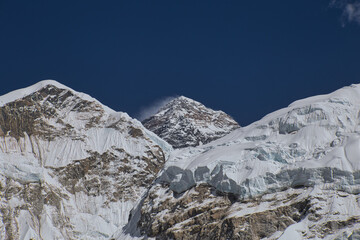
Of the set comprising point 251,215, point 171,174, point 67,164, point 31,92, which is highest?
point 31,92

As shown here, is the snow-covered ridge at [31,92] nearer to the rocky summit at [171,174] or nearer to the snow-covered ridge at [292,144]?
the rocky summit at [171,174]

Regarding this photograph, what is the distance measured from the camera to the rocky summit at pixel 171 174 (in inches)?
3529

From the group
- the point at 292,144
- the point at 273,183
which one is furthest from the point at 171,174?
the point at 273,183

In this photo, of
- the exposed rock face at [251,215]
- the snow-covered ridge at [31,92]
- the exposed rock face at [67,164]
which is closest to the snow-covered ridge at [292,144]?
the exposed rock face at [251,215]

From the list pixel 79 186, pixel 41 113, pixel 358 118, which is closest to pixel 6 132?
pixel 41 113

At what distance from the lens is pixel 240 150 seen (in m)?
107

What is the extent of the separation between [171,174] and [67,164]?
187ft

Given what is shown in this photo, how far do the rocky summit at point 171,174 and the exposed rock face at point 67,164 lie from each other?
0.89ft

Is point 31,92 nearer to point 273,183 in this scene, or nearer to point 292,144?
point 292,144

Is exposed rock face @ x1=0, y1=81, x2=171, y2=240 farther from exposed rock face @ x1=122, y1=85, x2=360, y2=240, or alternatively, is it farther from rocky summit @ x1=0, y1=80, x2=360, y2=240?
exposed rock face @ x1=122, y1=85, x2=360, y2=240

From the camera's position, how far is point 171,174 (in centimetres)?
11269

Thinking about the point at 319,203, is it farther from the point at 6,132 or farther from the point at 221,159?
the point at 6,132

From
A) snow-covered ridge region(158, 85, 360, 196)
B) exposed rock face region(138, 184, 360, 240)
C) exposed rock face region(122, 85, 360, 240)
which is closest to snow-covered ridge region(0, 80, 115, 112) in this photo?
snow-covered ridge region(158, 85, 360, 196)

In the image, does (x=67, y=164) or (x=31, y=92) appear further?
(x=31, y=92)
